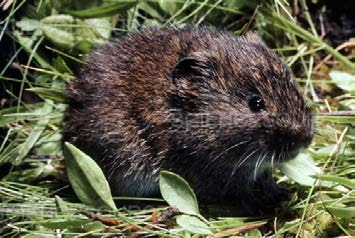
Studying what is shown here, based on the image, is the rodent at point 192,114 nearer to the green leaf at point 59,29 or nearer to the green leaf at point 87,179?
the green leaf at point 87,179

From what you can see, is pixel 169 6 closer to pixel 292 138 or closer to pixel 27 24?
pixel 27 24

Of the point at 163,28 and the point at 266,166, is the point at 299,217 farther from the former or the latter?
the point at 163,28

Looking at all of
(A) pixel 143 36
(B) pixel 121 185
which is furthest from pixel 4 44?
(B) pixel 121 185

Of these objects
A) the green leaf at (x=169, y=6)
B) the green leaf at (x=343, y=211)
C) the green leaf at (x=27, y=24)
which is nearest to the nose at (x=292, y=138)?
the green leaf at (x=343, y=211)

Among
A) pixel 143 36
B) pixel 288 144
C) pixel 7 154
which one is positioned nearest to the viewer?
pixel 288 144

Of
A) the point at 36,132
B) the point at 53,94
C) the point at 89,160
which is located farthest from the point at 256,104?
the point at 36,132

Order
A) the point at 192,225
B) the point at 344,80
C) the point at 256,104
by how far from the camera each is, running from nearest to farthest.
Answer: the point at 192,225 < the point at 256,104 < the point at 344,80
